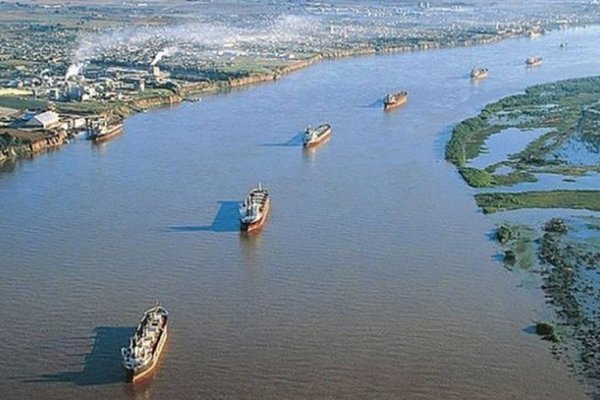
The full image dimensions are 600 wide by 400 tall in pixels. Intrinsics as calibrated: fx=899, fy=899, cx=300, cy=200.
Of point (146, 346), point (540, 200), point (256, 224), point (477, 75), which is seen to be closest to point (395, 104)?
point (477, 75)

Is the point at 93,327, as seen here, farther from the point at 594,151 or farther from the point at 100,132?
the point at 594,151

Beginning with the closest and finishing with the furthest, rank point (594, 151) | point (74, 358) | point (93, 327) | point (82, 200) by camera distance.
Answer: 1. point (74, 358)
2. point (93, 327)
3. point (82, 200)
4. point (594, 151)

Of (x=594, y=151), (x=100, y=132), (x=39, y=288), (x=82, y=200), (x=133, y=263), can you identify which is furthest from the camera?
(x=100, y=132)

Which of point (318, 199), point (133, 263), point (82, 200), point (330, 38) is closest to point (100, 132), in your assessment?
A: point (82, 200)

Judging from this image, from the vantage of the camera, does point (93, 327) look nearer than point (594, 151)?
Yes

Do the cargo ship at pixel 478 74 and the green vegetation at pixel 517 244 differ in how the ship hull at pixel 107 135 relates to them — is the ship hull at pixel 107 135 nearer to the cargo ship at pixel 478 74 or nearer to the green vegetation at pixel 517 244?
the green vegetation at pixel 517 244

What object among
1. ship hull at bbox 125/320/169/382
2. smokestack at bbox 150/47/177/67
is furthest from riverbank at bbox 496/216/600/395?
smokestack at bbox 150/47/177/67
